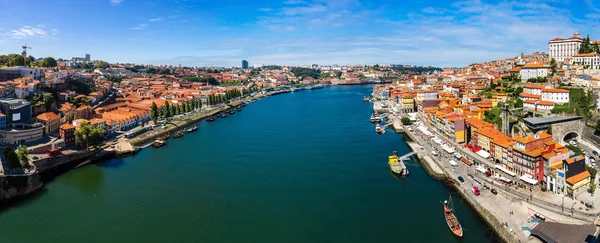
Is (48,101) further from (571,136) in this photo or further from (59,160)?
(571,136)

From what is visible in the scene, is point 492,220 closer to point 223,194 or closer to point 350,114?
point 223,194

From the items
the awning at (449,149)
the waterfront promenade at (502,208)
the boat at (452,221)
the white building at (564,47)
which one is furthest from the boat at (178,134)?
the white building at (564,47)

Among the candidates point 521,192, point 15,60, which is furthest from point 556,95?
point 15,60

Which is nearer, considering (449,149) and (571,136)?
(571,136)

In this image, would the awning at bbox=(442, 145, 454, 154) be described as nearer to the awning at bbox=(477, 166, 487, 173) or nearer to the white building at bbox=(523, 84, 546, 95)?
the awning at bbox=(477, 166, 487, 173)

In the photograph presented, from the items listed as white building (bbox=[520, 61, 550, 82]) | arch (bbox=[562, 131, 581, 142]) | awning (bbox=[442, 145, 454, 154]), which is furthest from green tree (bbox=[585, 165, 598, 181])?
white building (bbox=[520, 61, 550, 82])

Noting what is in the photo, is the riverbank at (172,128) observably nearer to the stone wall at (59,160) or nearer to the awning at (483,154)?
the stone wall at (59,160)
